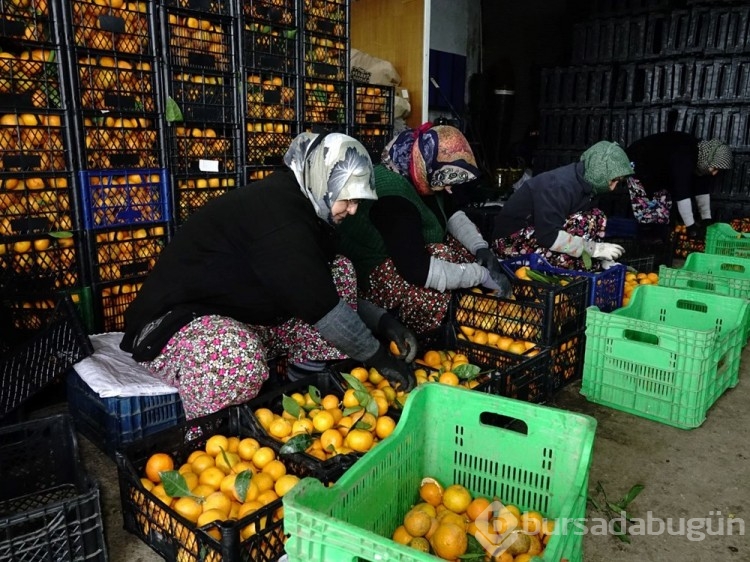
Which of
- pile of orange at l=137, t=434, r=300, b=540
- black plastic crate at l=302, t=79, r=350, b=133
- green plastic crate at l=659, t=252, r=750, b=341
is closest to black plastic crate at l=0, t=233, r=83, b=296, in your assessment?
pile of orange at l=137, t=434, r=300, b=540

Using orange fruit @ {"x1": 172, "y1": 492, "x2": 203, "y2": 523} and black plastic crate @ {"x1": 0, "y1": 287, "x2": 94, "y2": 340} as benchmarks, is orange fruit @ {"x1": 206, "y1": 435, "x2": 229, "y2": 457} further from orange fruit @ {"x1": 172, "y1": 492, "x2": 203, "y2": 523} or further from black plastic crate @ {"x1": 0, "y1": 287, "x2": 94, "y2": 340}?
black plastic crate @ {"x1": 0, "y1": 287, "x2": 94, "y2": 340}

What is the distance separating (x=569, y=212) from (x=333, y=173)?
214cm

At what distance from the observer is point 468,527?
5.26 ft

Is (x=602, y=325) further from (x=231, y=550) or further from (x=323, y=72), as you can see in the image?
(x=323, y=72)

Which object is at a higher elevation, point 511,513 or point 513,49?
point 513,49

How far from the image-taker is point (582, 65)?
691cm

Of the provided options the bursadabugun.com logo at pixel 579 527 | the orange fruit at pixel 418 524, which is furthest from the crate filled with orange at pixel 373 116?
the orange fruit at pixel 418 524

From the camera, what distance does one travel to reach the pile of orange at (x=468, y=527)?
148 cm

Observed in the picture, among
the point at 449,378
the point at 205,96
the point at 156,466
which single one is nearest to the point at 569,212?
the point at 449,378

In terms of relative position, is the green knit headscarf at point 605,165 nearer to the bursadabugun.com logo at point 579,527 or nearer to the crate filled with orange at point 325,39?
the crate filled with orange at point 325,39

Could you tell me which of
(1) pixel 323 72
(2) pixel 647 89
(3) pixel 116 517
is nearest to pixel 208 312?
(3) pixel 116 517

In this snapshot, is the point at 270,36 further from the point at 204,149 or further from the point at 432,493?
the point at 432,493

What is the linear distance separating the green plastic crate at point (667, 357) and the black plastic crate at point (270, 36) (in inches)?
95.7

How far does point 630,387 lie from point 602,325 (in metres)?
0.32
